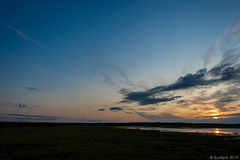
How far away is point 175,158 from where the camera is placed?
1992 cm

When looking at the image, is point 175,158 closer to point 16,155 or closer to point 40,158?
point 40,158

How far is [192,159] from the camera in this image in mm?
19609

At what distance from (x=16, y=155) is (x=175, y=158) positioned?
20.4 meters

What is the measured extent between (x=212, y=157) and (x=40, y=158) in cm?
2143

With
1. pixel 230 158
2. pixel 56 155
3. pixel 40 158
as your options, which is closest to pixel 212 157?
pixel 230 158

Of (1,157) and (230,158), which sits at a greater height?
(230,158)

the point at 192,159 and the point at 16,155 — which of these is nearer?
the point at 192,159

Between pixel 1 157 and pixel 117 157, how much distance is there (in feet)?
47.0

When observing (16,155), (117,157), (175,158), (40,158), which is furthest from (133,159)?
(16,155)

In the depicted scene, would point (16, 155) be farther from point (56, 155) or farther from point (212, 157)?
point (212, 157)

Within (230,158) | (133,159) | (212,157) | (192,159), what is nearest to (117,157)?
(133,159)

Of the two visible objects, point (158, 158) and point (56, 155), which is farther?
point (56, 155)

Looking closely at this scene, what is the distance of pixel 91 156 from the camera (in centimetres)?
2048

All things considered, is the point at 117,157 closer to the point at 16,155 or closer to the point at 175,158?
the point at 175,158
